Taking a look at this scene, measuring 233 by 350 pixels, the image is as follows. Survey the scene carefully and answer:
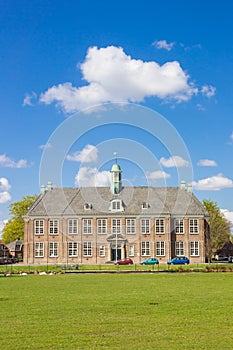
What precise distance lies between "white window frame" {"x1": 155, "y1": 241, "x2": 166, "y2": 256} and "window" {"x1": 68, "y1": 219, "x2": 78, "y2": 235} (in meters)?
12.5

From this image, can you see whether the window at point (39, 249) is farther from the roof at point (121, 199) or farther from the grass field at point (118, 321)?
the grass field at point (118, 321)

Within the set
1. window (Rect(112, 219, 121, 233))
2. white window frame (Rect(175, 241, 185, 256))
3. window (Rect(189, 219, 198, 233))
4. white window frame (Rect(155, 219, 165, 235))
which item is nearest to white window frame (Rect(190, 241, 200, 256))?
white window frame (Rect(175, 241, 185, 256))

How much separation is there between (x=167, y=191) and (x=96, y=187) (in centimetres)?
1143

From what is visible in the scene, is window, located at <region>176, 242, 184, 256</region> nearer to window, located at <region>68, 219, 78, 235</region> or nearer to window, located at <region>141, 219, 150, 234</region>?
window, located at <region>141, 219, 150, 234</region>

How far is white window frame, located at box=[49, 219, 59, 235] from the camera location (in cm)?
7769

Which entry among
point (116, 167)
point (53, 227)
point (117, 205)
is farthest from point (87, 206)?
point (116, 167)

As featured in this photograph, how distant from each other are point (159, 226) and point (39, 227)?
18.4 meters

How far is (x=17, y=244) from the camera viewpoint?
104 m

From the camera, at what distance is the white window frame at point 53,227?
255ft

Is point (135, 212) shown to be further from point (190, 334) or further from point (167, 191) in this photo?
point (190, 334)

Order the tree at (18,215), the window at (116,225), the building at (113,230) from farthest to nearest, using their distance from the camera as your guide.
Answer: the tree at (18,215), the window at (116,225), the building at (113,230)

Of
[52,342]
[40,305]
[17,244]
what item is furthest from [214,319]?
[17,244]

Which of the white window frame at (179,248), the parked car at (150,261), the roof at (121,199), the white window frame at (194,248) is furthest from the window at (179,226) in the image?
the parked car at (150,261)

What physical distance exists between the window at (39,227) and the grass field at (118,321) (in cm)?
5396
